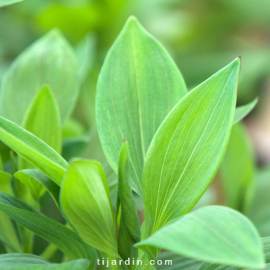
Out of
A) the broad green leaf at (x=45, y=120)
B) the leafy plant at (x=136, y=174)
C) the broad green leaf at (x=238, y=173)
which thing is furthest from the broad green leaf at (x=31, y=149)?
the broad green leaf at (x=238, y=173)

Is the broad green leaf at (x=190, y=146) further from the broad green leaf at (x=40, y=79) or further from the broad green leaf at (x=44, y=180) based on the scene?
the broad green leaf at (x=40, y=79)

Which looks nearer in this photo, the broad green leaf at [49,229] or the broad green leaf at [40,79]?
the broad green leaf at [49,229]

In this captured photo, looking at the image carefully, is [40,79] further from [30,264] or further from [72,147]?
[30,264]

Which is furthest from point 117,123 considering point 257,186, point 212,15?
point 212,15

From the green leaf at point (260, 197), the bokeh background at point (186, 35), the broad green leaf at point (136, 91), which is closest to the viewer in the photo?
the broad green leaf at point (136, 91)

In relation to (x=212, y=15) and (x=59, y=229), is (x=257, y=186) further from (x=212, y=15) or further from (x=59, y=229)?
(x=212, y=15)
